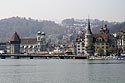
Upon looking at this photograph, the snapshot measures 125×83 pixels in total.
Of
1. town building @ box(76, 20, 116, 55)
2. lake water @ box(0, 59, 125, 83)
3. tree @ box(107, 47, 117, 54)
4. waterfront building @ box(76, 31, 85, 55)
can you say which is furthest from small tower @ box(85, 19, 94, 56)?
lake water @ box(0, 59, 125, 83)

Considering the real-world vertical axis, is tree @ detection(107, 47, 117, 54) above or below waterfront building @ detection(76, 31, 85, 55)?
below

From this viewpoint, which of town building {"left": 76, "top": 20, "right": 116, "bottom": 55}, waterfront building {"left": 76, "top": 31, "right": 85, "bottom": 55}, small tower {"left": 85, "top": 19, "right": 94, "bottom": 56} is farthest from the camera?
waterfront building {"left": 76, "top": 31, "right": 85, "bottom": 55}

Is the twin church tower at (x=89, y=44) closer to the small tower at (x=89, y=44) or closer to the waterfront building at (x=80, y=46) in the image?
the small tower at (x=89, y=44)

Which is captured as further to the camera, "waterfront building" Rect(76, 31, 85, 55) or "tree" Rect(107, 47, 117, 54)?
"waterfront building" Rect(76, 31, 85, 55)

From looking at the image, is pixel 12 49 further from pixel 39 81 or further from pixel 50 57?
pixel 39 81

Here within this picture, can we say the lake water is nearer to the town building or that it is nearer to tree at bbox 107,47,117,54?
tree at bbox 107,47,117,54

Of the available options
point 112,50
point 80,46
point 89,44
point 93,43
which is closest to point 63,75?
point 112,50

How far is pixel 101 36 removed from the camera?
161 metres

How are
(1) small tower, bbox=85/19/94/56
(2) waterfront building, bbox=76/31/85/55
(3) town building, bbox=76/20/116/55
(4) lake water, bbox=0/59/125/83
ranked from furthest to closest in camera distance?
(2) waterfront building, bbox=76/31/85/55 < (3) town building, bbox=76/20/116/55 < (1) small tower, bbox=85/19/94/56 < (4) lake water, bbox=0/59/125/83

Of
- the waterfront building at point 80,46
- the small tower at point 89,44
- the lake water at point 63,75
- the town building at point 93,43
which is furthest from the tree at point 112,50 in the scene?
the lake water at point 63,75

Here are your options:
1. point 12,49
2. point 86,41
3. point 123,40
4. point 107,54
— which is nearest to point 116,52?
point 107,54

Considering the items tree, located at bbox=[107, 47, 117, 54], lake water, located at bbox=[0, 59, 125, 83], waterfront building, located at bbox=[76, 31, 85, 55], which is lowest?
lake water, located at bbox=[0, 59, 125, 83]

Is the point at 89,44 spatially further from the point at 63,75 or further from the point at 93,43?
the point at 63,75

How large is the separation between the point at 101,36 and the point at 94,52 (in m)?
7.93
